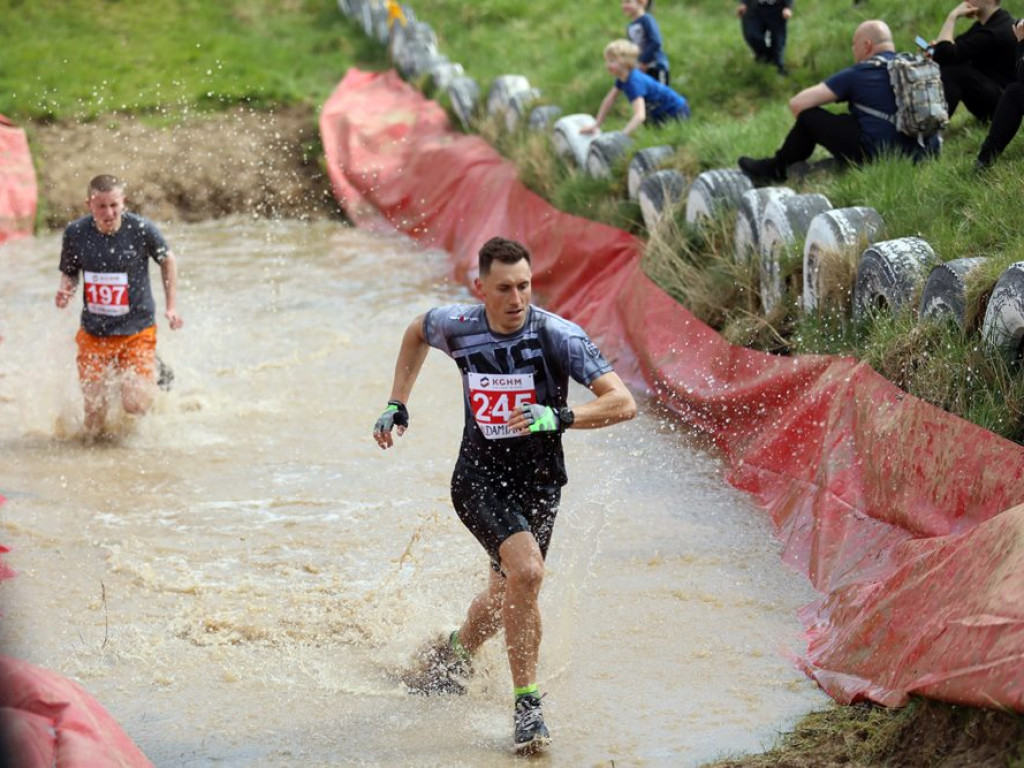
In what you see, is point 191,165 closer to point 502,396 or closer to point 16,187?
point 16,187

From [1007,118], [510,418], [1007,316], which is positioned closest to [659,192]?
[1007,118]

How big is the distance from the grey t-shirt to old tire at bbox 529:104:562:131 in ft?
19.7

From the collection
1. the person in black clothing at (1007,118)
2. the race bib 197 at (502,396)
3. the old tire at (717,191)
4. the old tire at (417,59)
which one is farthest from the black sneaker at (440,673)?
the old tire at (417,59)

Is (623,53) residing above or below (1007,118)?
above

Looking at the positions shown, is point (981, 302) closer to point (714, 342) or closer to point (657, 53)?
point (714, 342)

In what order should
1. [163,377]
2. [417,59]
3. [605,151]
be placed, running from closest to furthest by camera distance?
[163,377] < [605,151] < [417,59]

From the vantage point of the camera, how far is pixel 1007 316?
645 centimetres

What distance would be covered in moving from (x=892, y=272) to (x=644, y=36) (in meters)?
6.96

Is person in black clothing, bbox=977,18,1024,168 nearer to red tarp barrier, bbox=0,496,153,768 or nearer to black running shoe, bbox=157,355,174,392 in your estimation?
black running shoe, bbox=157,355,174,392

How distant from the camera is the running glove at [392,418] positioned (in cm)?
548

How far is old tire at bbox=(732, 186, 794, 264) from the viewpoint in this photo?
962 centimetres

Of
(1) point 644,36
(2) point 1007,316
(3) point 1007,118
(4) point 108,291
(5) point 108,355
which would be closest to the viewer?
(2) point 1007,316

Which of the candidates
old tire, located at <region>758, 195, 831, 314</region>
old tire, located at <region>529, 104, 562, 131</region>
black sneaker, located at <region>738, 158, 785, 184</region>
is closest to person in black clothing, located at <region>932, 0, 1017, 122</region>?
black sneaker, located at <region>738, 158, 785, 184</region>

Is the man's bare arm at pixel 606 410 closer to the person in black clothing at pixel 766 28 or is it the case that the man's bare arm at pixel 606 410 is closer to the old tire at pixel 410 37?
the person in black clothing at pixel 766 28
